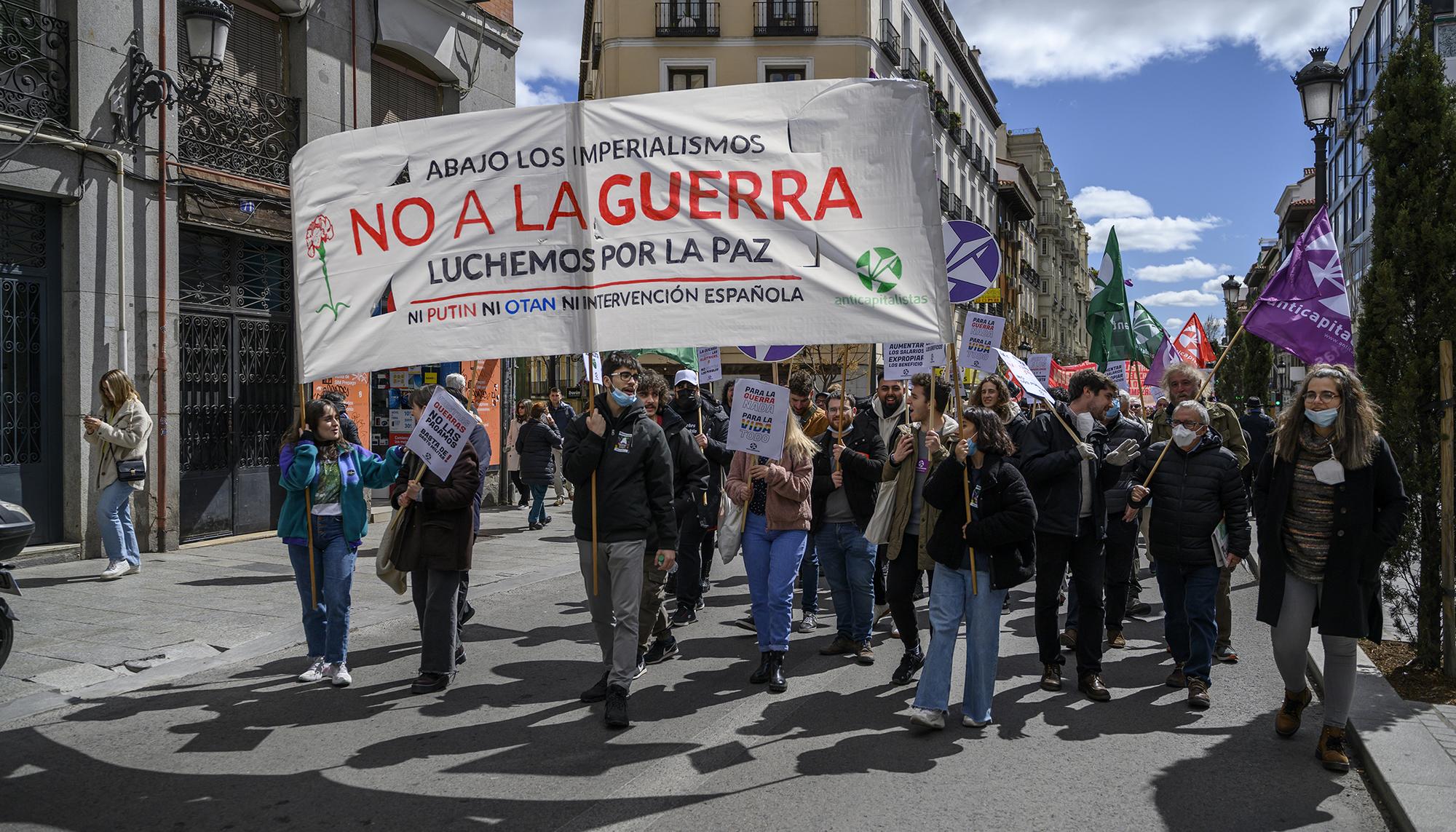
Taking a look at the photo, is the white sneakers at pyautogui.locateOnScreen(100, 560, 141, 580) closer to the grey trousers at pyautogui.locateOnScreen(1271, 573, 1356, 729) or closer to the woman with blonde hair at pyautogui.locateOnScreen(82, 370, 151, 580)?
the woman with blonde hair at pyautogui.locateOnScreen(82, 370, 151, 580)

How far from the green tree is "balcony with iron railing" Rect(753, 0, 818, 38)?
101 ft

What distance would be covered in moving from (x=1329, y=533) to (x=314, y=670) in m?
5.76

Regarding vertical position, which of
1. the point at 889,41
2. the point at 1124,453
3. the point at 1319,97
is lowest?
the point at 1124,453

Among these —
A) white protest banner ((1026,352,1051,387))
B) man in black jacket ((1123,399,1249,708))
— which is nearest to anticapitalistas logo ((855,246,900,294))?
man in black jacket ((1123,399,1249,708))

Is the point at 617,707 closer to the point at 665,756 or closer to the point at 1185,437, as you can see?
the point at 665,756

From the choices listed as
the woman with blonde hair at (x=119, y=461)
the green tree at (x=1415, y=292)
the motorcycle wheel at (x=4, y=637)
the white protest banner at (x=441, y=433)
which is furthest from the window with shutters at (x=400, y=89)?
the green tree at (x=1415, y=292)

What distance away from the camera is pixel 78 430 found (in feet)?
34.9

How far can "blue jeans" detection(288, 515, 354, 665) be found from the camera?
657 cm

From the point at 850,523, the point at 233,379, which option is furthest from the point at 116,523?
the point at 850,523

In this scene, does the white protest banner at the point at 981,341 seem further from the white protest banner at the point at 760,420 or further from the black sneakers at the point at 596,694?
the black sneakers at the point at 596,694

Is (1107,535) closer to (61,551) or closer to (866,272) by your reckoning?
(866,272)

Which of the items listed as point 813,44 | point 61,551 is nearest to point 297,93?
point 61,551

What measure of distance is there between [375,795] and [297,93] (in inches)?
440

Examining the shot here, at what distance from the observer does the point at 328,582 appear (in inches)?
259
